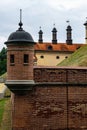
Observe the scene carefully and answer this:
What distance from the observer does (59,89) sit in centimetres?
1855

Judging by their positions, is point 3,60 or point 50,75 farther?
point 3,60

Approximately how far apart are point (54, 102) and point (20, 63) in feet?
7.85

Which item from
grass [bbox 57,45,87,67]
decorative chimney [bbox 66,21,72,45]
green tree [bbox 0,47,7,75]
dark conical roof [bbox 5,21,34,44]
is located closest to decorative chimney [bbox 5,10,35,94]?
dark conical roof [bbox 5,21,34,44]

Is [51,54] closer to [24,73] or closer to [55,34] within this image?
[55,34]

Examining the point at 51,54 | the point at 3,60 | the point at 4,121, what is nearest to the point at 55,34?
the point at 51,54

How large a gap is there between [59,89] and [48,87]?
0.53 meters

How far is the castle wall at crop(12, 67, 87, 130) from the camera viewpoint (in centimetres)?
1803

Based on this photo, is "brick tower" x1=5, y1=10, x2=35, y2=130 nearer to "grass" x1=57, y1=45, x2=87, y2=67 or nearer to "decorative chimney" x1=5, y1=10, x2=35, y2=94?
"decorative chimney" x1=5, y1=10, x2=35, y2=94

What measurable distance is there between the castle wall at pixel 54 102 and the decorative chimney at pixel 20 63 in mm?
428

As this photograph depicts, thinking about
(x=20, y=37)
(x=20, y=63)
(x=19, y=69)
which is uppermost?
(x=20, y=37)

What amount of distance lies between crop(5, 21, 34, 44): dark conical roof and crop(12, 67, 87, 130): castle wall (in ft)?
4.63

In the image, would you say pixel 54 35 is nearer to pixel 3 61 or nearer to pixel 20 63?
pixel 3 61

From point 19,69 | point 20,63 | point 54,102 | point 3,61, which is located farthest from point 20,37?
point 3,61

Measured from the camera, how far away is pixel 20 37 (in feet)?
58.7
